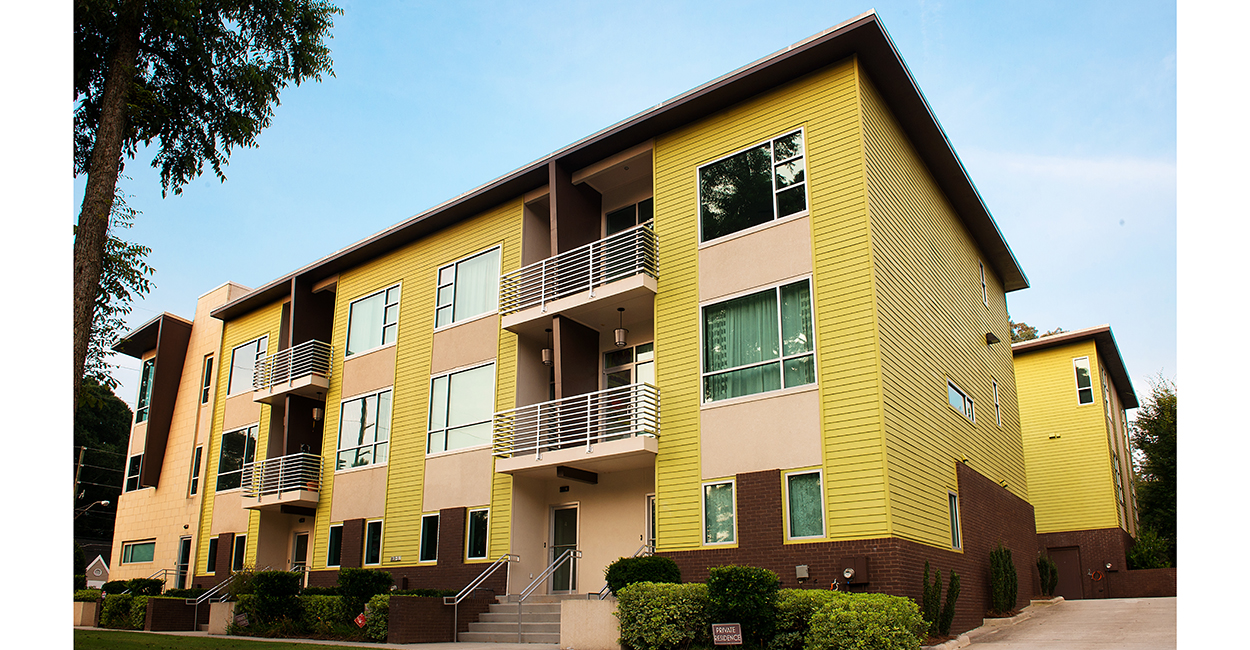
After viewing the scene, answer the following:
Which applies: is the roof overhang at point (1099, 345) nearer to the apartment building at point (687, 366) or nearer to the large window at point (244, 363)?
the apartment building at point (687, 366)

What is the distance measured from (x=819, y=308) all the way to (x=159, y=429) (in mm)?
Result: 25941

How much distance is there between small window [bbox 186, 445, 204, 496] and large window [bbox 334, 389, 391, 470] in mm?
8487

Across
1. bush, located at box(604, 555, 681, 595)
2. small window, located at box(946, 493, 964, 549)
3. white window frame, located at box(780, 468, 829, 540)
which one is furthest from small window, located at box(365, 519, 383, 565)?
small window, located at box(946, 493, 964, 549)

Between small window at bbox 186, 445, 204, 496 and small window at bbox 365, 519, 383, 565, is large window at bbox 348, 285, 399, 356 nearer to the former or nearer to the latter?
small window at bbox 365, 519, 383, 565

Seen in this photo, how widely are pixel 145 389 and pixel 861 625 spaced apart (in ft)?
101

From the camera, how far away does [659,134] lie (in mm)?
18469

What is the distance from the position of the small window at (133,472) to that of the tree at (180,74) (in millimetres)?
22207

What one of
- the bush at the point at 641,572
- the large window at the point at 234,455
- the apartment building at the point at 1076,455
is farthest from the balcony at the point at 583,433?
the apartment building at the point at 1076,455

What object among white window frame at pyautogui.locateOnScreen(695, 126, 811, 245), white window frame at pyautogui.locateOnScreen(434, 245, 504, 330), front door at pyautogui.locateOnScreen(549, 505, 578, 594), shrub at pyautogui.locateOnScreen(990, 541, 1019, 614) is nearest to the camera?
white window frame at pyautogui.locateOnScreen(695, 126, 811, 245)

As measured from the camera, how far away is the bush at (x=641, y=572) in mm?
13898

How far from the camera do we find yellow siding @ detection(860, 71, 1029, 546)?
579 inches

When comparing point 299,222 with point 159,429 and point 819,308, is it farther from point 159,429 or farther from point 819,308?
point 819,308

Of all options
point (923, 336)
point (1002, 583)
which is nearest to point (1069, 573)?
point (1002, 583)

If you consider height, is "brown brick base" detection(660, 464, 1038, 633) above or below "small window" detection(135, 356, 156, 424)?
below
